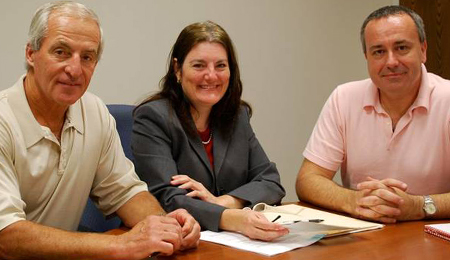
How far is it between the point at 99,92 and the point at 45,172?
1326 mm

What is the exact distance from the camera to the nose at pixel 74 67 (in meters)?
1.79

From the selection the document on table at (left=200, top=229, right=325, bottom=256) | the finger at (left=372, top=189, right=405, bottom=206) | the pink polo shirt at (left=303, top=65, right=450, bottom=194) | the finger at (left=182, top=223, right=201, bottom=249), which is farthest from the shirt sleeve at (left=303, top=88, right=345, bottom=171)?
the finger at (left=182, top=223, right=201, bottom=249)

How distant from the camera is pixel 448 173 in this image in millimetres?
2299

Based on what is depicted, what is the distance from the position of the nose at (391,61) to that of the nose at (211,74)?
705 mm

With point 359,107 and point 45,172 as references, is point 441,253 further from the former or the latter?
point 45,172

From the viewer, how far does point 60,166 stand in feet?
6.04

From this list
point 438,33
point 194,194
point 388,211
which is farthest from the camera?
point 438,33

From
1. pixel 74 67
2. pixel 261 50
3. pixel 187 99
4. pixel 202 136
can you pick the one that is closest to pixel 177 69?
pixel 187 99

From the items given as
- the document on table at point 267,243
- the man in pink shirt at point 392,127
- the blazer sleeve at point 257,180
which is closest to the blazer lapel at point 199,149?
the blazer sleeve at point 257,180

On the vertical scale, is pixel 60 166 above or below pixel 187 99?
below

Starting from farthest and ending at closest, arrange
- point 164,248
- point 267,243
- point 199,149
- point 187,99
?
point 187,99, point 199,149, point 267,243, point 164,248

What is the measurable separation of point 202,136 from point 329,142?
550 mm

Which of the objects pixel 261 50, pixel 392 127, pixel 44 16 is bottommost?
pixel 392 127

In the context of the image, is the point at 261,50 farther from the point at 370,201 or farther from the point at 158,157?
the point at 370,201
